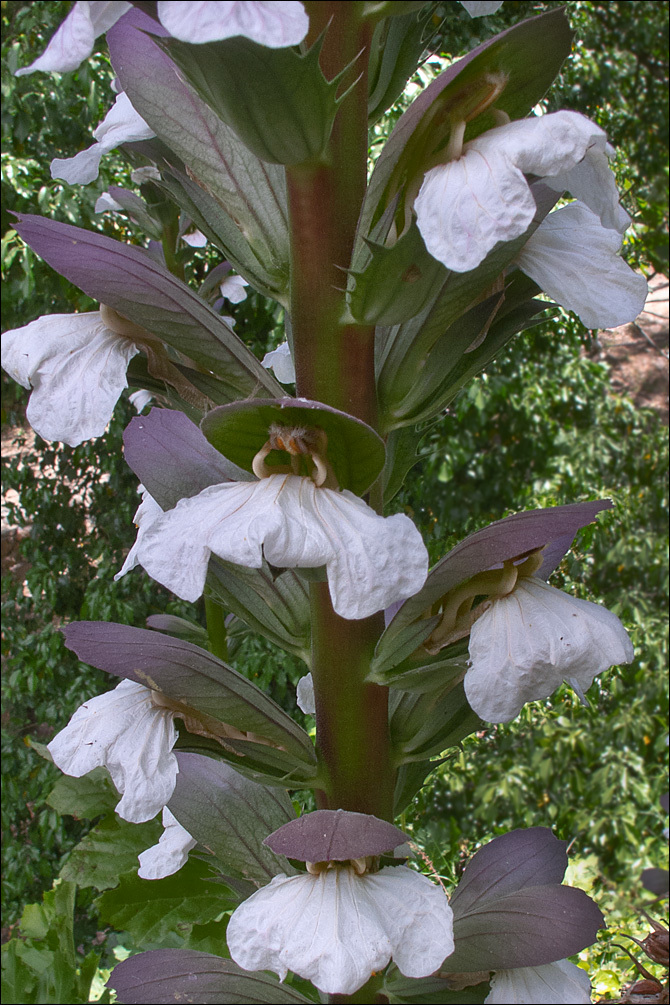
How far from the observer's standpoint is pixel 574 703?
2.55 m

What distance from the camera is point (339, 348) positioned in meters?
0.72

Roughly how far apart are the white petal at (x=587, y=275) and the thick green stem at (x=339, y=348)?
147 mm

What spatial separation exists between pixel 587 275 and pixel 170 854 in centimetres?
69

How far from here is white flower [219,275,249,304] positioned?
141 centimetres

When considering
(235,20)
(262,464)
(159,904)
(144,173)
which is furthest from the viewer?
(159,904)

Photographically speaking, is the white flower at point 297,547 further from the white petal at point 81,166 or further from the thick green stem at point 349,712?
the white petal at point 81,166

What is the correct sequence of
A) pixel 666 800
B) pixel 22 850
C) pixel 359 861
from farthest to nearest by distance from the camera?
pixel 22 850
pixel 666 800
pixel 359 861

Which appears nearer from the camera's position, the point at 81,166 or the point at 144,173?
the point at 81,166

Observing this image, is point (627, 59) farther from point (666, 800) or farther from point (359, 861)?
point (359, 861)

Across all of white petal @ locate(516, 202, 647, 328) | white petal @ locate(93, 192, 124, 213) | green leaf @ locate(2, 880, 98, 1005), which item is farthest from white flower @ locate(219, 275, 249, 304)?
green leaf @ locate(2, 880, 98, 1005)

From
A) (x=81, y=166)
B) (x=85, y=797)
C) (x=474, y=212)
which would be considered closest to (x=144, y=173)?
(x=81, y=166)

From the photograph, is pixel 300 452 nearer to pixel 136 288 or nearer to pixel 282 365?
pixel 136 288

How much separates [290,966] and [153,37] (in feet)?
2.38

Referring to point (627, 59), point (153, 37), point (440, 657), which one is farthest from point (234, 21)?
point (627, 59)
